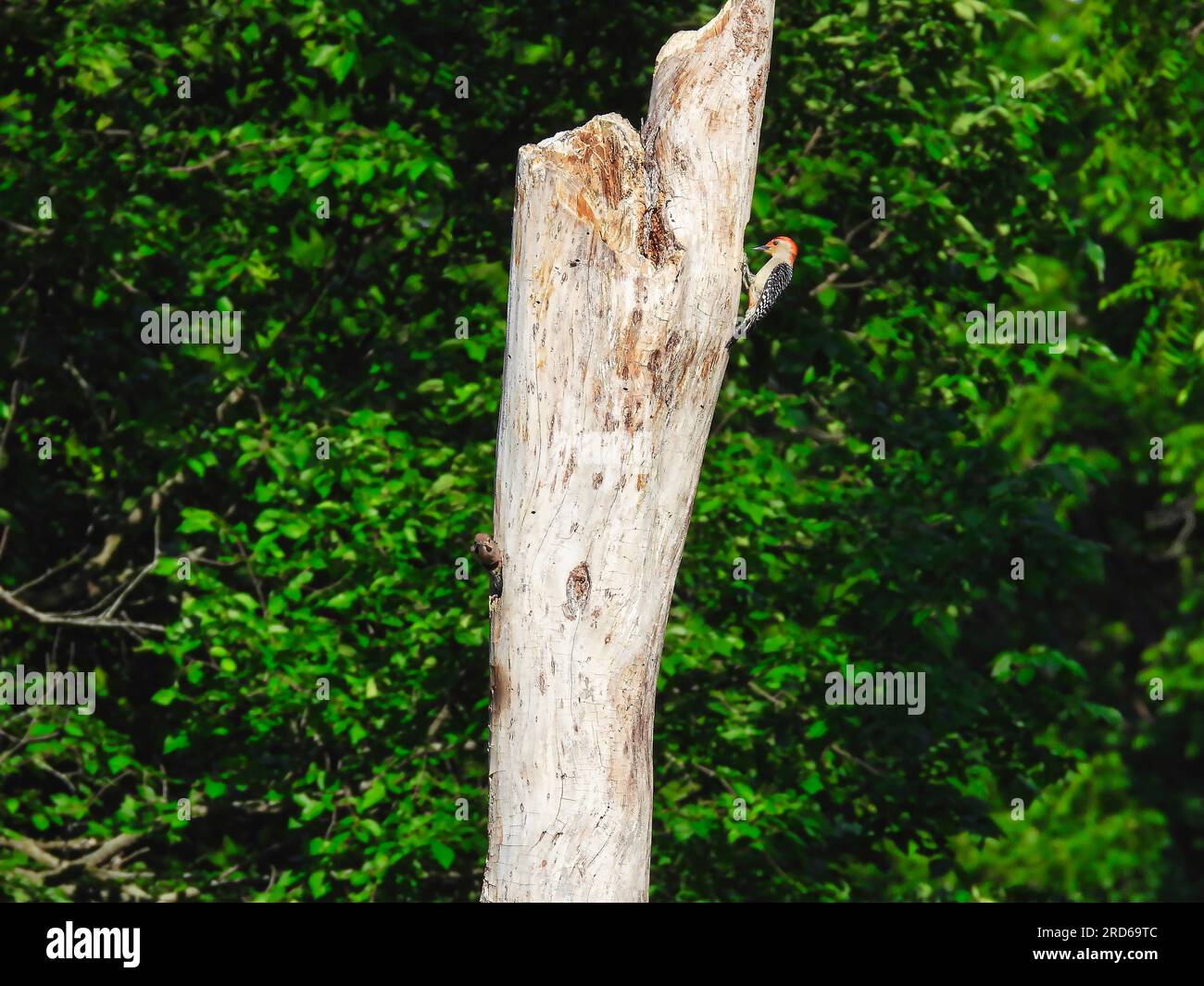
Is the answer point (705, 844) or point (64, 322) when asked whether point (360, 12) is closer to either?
point (64, 322)

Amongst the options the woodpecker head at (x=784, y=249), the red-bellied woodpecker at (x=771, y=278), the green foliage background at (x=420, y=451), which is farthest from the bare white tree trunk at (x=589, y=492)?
the green foliage background at (x=420, y=451)

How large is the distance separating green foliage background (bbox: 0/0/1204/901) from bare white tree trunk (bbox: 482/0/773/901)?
4453 mm

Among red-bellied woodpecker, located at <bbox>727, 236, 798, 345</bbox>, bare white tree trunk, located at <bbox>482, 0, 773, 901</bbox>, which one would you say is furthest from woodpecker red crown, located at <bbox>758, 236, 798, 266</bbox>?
bare white tree trunk, located at <bbox>482, 0, 773, 901</bbox>

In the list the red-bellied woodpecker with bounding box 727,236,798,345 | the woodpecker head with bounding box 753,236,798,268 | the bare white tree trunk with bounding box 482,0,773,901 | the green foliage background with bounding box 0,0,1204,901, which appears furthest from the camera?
the green foliage background with bounding box 0,0,1204,901

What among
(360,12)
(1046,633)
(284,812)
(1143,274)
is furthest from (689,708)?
(1046,633)

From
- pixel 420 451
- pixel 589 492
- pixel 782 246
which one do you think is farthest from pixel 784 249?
pixel 589 492

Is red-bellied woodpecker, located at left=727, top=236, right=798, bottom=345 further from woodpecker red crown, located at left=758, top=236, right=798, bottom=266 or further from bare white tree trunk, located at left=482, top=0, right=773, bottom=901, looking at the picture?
bare white tree trunk, located at left=482, top=0, right=773, bottom=901

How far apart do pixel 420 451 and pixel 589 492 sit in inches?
212

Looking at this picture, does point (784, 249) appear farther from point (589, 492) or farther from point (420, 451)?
point (589, 492)

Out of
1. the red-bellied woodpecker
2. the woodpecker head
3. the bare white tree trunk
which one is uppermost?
the woodpecker head

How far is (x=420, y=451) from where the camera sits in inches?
431

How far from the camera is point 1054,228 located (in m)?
12.7

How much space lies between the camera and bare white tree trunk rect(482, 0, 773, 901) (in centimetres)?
569

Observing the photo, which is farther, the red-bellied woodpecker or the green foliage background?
the green foliage background
